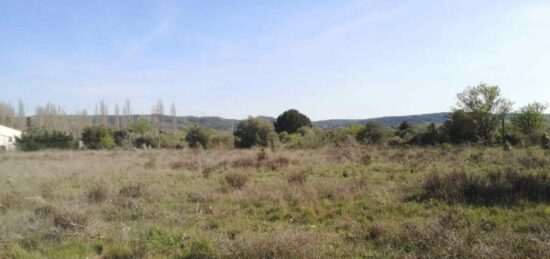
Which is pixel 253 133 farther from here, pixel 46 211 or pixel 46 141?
pixel 46 211

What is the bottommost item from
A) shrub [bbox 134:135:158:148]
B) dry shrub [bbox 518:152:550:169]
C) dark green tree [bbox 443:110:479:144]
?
shrub [bbox 134:135:158:148]

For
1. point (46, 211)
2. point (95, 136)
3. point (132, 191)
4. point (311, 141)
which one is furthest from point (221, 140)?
point (46, 211)

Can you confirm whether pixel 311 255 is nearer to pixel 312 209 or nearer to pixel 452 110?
pixel 312 209

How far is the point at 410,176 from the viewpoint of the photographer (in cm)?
1180

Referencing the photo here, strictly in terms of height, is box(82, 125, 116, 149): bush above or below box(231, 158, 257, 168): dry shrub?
above

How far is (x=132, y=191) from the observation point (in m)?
10.2

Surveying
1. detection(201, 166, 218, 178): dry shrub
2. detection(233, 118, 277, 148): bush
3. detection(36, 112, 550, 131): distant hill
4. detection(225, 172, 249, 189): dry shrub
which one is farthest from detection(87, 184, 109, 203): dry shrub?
detection(36, 112, 550, 131): distant hill

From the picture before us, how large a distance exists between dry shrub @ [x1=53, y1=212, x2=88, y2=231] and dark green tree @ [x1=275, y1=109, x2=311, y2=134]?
47230mm

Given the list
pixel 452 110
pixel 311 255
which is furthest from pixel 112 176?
pixel 452 110

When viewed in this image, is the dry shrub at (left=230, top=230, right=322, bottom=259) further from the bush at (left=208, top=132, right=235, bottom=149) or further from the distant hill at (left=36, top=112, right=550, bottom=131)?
the distant hill at (left=36, top=112, right=550, bottom=131)

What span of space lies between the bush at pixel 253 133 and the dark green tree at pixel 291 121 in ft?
41.3

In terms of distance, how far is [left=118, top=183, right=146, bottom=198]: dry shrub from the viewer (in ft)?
32.5

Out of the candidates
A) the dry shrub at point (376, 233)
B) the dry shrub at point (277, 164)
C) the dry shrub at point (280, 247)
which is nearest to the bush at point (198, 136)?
the dry shrub at point (277, 164)

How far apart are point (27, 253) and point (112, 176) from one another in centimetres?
871
